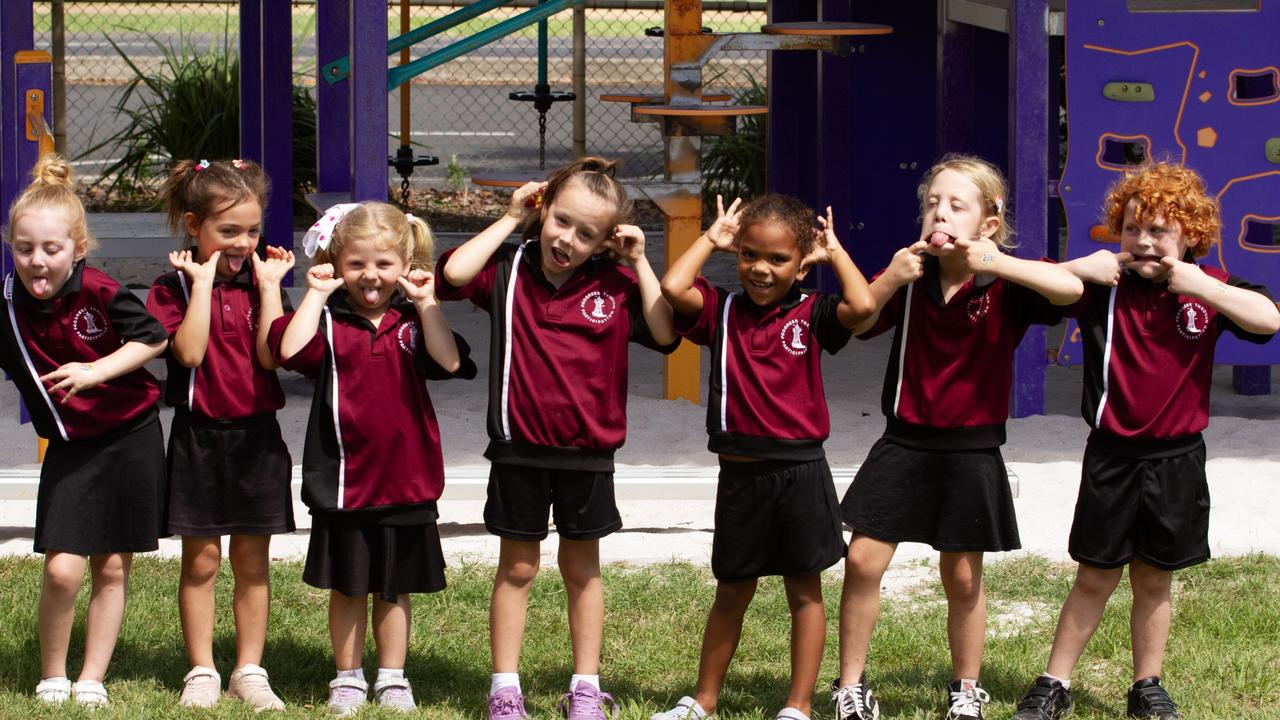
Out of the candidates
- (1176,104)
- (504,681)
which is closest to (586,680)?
(504,681)

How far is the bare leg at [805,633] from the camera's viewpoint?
3.85m

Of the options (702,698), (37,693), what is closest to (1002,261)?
(702,698)

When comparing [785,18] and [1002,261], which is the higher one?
[785,18]

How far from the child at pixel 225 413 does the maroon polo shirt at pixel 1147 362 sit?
6.21 feet

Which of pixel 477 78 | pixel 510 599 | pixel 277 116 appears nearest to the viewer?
pixel 510 599

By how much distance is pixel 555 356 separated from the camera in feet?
12.7

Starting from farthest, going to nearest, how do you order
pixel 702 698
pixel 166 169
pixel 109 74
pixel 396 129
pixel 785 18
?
pixel 109 74 → pixel 396 129 → pixel 166 169 → pixel 785 18 → pixel 702 698

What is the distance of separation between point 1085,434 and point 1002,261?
11.0 ft

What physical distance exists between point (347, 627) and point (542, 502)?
1.84 ft

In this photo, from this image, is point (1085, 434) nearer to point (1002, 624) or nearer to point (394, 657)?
point (1002, 624)

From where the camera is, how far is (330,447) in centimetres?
392

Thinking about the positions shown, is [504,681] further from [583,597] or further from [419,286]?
[419,286]

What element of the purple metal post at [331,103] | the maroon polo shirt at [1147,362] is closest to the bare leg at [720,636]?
the maroon polo shirt at [1147,362]

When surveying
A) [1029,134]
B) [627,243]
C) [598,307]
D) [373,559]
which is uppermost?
[1029,134]
